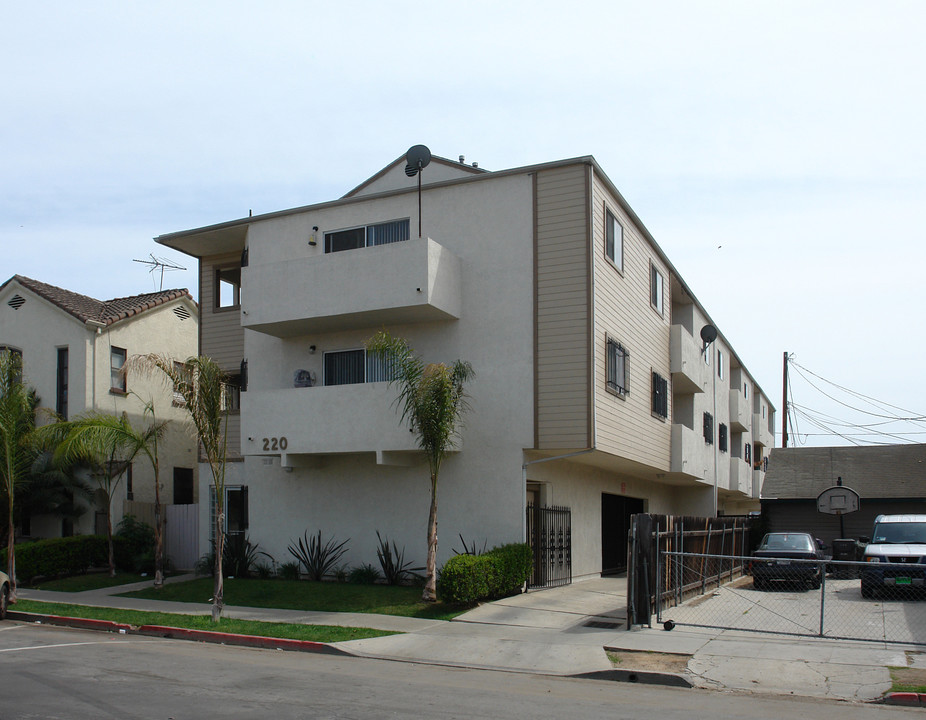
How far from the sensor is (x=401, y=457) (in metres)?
20.5

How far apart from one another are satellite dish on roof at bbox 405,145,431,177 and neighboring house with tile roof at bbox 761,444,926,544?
22.9 metres

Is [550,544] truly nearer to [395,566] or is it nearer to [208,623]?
[395,566]

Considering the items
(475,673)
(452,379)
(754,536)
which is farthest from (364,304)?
(754,536)

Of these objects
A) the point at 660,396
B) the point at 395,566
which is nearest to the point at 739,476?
the point at 660,396

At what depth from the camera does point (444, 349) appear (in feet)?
68.4

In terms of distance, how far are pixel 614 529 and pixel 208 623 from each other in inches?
635

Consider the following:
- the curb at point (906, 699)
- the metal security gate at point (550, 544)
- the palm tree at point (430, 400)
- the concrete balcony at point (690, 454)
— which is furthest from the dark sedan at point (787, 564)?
the curb at point (906, 699)

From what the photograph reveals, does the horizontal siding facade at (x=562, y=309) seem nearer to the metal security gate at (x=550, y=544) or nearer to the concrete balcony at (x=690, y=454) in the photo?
the metal security gate at (x=550, y=544)

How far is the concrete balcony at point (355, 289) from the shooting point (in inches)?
781

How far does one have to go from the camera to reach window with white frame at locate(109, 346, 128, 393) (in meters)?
27.6

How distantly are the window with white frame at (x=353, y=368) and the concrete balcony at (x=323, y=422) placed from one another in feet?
3.66

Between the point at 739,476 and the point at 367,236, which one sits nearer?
the point at 367,236

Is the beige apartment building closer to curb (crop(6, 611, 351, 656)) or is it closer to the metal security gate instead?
the metal security gate

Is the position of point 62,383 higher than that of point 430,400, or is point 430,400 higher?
point 62,383
